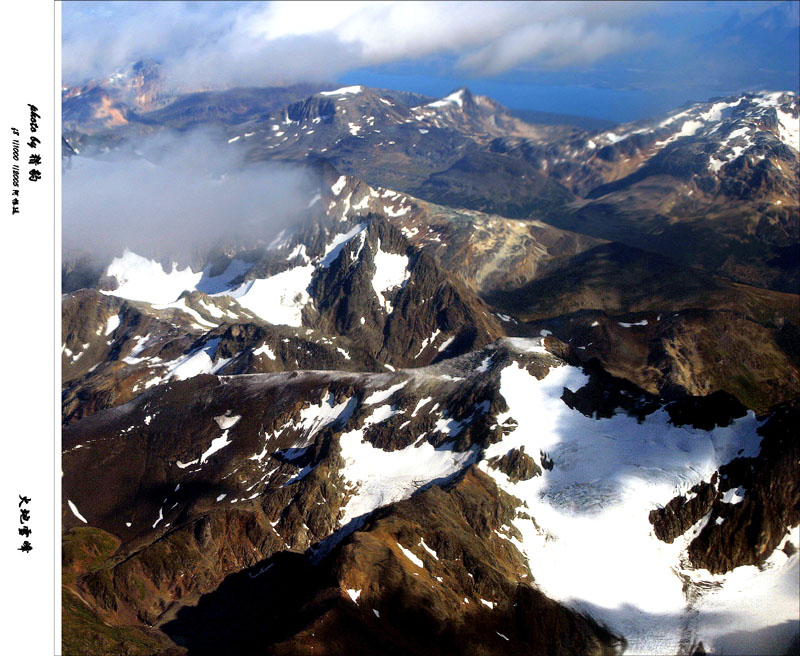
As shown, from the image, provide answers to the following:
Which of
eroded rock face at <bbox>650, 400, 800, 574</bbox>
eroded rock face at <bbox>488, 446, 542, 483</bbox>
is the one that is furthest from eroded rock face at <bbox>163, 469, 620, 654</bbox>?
eroded rock face at <bbox>650, 400, 800, 574</bbox>

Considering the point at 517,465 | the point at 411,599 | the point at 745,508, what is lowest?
the point at 745,508

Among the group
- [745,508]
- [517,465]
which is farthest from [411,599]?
[745,508]

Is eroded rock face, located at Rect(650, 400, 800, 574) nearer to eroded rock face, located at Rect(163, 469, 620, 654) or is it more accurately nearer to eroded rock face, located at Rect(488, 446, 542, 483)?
eroded rock face, located at Rect(488, 446, 542, 483)

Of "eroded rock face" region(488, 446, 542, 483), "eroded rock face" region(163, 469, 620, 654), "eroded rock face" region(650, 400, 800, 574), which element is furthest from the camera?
"eroded rock face" region(488, 446, 542, 483)

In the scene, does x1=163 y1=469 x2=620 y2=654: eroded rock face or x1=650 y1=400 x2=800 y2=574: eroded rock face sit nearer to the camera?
x1=163 y1=469 x2=620 y2=654: eroded rock face

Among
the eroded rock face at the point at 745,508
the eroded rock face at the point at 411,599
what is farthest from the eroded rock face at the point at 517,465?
the eroded rock face at the point at 745,508

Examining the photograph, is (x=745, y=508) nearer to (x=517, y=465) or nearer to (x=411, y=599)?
(x=517, y=465)

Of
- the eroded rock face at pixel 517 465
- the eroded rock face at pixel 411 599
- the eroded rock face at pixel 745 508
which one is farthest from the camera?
the eroded rock face at pixel 517 465

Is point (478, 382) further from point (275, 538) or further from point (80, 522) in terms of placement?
point (80, 522)

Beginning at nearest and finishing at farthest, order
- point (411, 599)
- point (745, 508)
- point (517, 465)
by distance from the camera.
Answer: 1. point (411, 599)
2. point (745, 508)
3. point (517, 465)

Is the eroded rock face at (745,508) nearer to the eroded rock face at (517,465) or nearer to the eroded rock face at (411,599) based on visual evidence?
the eroded rock face at (517,465)

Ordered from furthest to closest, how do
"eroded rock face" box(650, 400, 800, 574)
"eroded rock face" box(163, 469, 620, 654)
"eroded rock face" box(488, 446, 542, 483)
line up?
"eroded rock face" box(488, 446, 542, 483) < "eroded rock face" box(650, 400, 800, 574) < "eroded rock face" box(163, 469, 620, 654)

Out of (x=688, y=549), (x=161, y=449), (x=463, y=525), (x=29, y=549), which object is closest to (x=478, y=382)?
(x=463, y=525)
